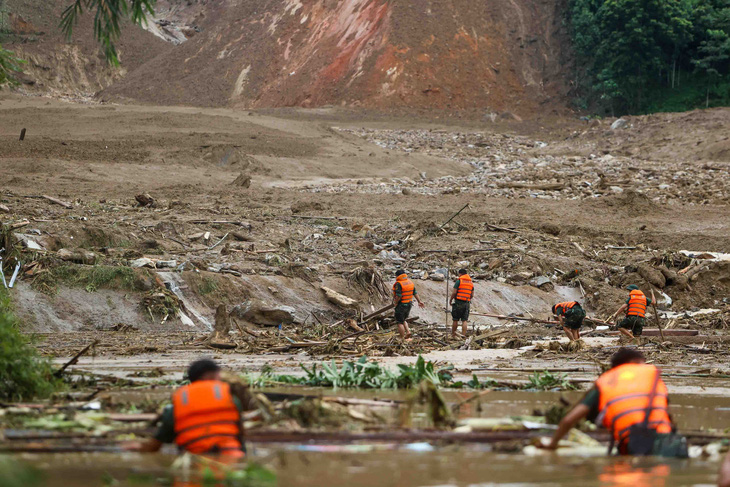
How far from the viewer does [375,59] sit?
183ft

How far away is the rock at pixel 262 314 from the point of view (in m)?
15.8

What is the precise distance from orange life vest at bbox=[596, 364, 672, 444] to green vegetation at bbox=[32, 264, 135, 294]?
11532mm

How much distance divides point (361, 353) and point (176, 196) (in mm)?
15073

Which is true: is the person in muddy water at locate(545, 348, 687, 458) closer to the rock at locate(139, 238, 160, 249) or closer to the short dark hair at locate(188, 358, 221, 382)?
the short dark hair at locate(188, 358, 221, 382)

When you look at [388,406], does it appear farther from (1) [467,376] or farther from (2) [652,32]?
(2) [652,32]

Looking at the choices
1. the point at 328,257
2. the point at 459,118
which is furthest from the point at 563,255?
the point at 459,118

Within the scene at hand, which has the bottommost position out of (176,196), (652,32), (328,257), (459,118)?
(328,257)

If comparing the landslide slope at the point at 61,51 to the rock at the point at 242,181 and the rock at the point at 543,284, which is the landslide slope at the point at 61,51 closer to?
the rock at the point at 242,181

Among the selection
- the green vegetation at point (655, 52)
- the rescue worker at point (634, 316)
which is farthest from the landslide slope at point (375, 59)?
the rescue worker at point (634, 316)

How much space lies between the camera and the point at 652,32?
51156 millimetres

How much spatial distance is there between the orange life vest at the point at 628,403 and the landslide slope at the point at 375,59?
48368 mm

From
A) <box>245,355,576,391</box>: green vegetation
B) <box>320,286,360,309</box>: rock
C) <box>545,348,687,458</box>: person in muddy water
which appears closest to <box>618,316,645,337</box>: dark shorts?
<box>320,286,360,309</box>: rock

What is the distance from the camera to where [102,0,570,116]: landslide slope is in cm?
5528

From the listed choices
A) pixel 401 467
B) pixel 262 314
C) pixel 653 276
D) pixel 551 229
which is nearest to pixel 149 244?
pixel 262 314
